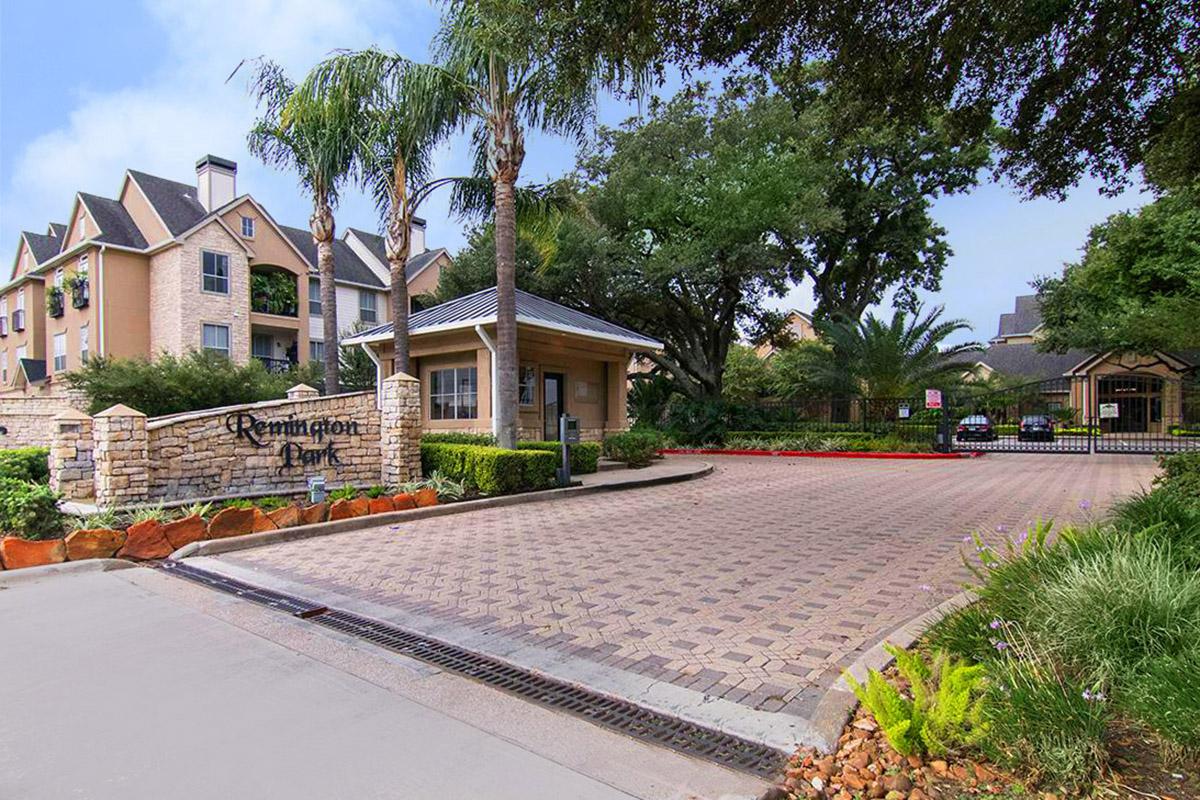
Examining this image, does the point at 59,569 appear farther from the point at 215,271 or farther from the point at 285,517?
the point at 215,271

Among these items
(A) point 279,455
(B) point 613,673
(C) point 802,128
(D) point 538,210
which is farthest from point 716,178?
(B) point 613,673

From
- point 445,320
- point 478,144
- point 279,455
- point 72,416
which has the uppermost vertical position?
point 478,144

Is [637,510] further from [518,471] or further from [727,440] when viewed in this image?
[727,440]

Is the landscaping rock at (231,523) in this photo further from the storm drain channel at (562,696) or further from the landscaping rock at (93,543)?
the storm drain channel at (562,696)

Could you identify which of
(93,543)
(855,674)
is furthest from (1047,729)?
(93,543)

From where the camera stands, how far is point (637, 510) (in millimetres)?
9883

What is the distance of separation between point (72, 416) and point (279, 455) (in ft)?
9.30

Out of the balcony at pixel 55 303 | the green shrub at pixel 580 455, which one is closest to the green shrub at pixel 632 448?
the green shrub at pixel 580 455

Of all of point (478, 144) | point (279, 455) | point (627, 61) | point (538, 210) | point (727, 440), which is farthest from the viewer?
point (727, 440)

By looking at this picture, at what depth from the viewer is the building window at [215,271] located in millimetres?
26328

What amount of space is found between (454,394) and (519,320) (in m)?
3.46

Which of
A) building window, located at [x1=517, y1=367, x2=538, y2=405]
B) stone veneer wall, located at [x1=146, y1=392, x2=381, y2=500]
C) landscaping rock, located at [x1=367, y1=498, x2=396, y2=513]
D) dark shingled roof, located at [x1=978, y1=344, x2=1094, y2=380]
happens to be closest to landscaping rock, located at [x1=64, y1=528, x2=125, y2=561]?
stone veneer wall, located at [x1=146, y1=392, x2=381, y2=500]

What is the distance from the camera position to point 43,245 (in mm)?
31703

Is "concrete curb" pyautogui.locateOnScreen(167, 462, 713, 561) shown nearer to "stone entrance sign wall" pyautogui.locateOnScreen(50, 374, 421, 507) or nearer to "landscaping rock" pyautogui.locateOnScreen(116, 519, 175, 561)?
"landscaping rock" pyautogui.locateOnScreen(116, 519, 175, 561)
